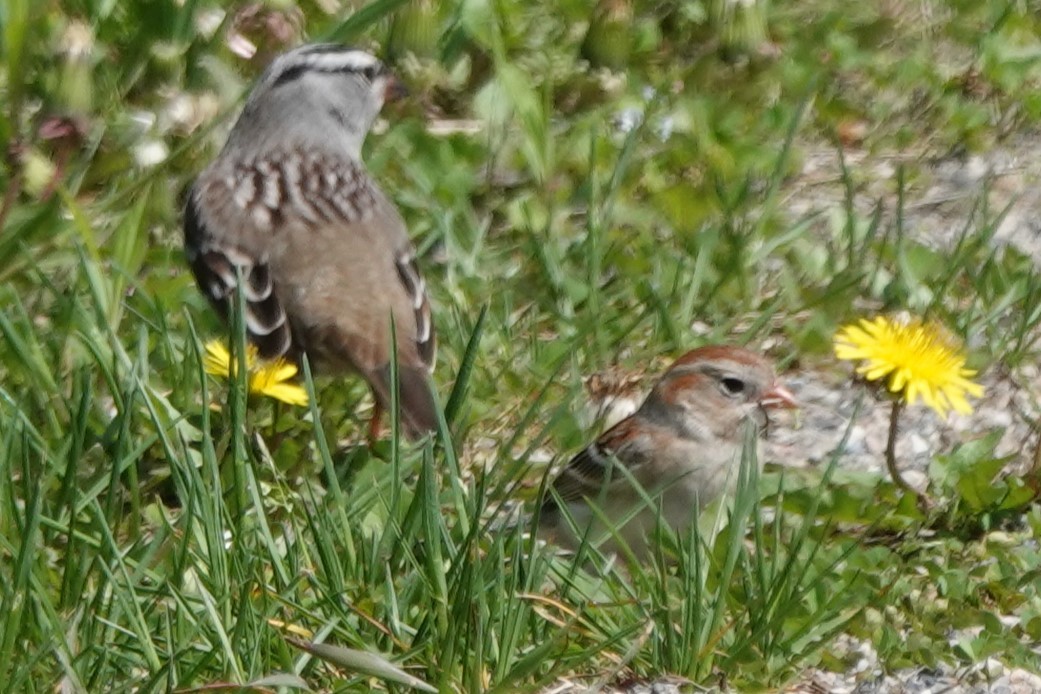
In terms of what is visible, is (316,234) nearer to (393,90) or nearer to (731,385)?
(393,90)

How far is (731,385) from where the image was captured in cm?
470

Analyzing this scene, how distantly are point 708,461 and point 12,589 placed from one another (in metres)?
1.81

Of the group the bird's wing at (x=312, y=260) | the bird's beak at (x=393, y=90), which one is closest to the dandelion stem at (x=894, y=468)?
the bird's wing at (x=312, y=260)

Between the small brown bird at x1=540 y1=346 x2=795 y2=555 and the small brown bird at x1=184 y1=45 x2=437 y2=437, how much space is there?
386mm

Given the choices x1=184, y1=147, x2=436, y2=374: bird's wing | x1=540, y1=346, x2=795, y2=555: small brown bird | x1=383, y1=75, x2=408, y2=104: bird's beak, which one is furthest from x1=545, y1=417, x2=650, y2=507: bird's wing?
x1=383, y1=75, x2=408, y2=104: bird's beak

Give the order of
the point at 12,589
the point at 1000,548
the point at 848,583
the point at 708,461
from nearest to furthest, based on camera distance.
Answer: the point at 12,589 < the point at 848,583 < the point at 1000,548 < the point at 708,461

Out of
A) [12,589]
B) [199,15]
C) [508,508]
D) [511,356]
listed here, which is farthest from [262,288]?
[12,589]

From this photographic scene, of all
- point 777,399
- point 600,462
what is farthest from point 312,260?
point 777,399

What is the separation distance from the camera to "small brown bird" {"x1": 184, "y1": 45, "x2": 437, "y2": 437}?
515cm

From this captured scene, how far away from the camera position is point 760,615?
3.54 m

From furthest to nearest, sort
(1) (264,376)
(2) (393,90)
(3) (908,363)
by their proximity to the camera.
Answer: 1. (2) (393,90)
2. (1) (264,376)
3. (3) (908,363)

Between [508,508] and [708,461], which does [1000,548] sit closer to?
[708,461]

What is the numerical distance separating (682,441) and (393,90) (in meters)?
2.22

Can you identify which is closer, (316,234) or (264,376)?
(264,376)
